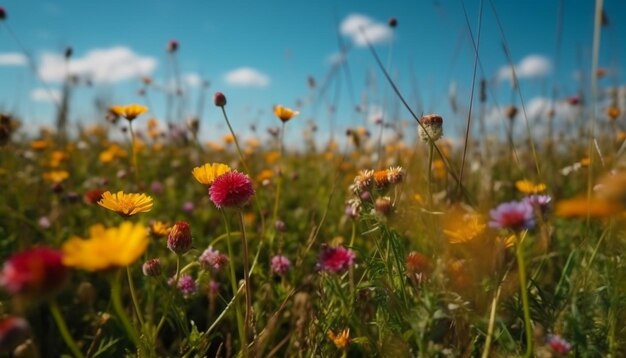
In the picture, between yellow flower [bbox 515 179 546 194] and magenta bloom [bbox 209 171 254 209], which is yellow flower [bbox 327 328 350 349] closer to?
magenta bloom [bbox 209 171 254 209]

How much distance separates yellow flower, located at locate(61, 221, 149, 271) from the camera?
535 mm

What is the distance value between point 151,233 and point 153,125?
11.9 ft

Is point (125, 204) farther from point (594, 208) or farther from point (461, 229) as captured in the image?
point (594, 208)

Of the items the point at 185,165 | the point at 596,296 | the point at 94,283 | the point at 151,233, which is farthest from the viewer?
the point at 185,165

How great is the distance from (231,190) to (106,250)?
1.16 ft

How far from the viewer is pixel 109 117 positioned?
246 cm

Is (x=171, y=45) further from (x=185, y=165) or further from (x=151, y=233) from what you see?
(x=151, y=233)

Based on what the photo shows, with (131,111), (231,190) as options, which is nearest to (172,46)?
(131,111)

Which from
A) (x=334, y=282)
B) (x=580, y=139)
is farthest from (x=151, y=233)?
(x=580, y=139)

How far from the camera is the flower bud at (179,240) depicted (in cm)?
95

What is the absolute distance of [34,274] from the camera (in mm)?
491

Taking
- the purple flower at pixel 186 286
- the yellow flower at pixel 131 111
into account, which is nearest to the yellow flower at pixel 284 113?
the yellow flower at pixel 131 111

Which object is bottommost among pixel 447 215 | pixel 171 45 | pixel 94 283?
pixel 94 283

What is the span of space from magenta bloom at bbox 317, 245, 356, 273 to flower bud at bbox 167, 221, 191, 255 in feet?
0.98
